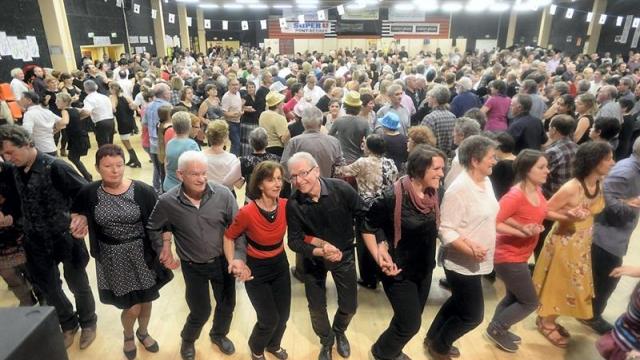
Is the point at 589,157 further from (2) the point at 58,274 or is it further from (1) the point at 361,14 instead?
(1) the point at 361,14

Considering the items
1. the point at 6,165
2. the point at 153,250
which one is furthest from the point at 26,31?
the point at 153,250

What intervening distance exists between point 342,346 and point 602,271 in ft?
6.16

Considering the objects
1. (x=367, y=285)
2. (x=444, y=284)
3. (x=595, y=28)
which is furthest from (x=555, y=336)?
(x=595, y=28)

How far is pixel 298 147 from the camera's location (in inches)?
133

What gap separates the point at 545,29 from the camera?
19406mm

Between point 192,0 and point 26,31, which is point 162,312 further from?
point 192,0

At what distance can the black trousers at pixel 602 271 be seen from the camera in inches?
107

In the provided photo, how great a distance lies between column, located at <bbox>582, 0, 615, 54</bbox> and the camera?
15938 mm

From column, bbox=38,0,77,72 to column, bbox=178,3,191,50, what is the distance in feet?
Answer: 34.1

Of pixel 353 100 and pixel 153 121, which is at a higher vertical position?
pixel 353 100

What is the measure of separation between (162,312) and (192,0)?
61.8ft

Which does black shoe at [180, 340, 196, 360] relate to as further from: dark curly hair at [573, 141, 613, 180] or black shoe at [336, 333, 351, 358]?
dark curly hair at [573, 141, 613, 180]

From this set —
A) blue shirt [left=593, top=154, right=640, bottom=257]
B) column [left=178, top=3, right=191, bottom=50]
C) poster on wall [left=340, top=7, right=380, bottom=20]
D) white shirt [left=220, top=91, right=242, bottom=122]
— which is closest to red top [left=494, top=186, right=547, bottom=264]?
blue shirt [left=593, top=154, right=640, bottom=257]

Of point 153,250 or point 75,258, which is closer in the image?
point 153,250
